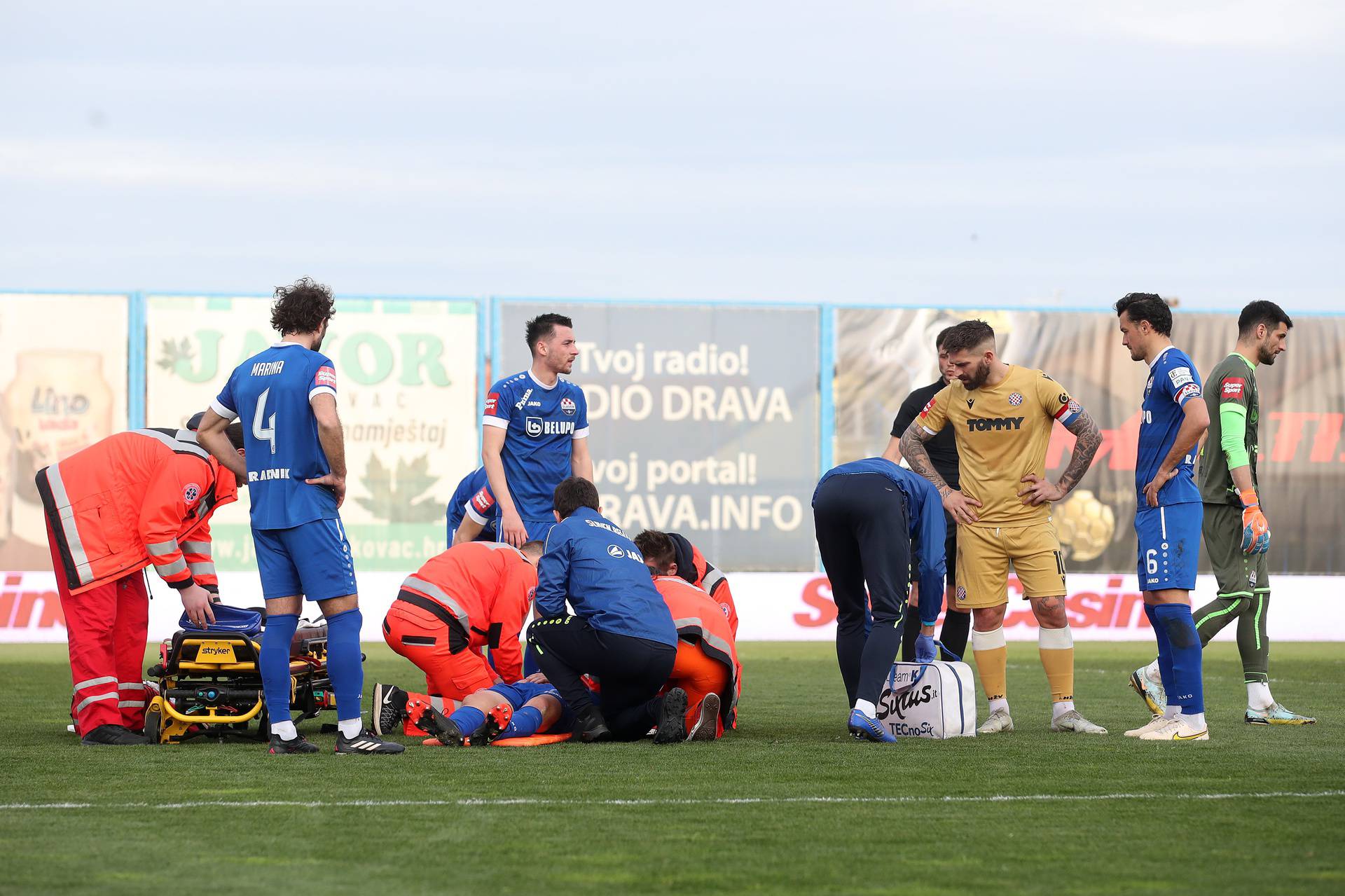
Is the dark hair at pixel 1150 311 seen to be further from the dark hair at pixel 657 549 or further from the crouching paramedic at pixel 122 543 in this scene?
the crouching paramedic at pixel 122 543

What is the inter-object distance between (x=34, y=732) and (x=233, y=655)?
1426 mm

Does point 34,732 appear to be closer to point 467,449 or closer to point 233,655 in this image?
point 233,655

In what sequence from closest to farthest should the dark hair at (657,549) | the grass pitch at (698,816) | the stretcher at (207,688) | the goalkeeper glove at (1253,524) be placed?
the grass pitch at (698,816), the stretcher at (207,688), the goalkeeper glove at (1253,524), the dark hair at (657,549)

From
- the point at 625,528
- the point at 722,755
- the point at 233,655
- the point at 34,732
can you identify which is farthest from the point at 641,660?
the point at 625,528

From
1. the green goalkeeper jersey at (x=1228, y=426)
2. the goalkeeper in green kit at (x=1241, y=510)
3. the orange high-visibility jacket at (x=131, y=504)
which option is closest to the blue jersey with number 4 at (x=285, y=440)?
the orange high-visibility jacket at (x=131, y=504)

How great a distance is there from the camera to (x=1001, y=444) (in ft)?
25.7

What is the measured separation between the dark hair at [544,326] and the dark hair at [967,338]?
2.45m

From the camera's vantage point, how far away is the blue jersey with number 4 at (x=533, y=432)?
30.4 feet

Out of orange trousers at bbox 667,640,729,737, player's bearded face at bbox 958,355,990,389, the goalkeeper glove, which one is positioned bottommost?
orange trousers at bbox 667,640,729,737

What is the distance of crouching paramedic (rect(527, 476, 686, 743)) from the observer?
7.23 meters

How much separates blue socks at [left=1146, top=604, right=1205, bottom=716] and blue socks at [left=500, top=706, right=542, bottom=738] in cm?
301

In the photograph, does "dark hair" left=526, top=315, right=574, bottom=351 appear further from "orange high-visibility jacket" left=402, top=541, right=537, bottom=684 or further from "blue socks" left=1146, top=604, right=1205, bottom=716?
"blue socks" left=1146, top=604, right=1205, bottom=716

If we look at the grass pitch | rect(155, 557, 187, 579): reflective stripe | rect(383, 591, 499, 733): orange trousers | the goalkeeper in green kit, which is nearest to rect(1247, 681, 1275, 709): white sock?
the goalkeeper in green kit

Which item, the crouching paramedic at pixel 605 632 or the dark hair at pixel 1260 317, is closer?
the crouching paramedic at pixel 605 632
